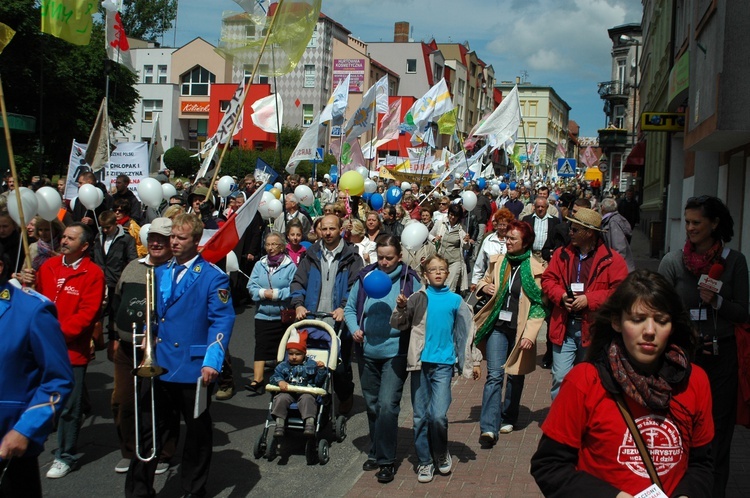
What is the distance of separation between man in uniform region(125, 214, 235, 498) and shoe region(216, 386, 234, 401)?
2917 mm

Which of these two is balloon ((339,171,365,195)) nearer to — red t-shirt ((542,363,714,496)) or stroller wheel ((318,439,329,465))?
stroller wheel ((318,439,329,465))

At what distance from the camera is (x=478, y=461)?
6.52 meters

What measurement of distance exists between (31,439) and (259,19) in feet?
24.2

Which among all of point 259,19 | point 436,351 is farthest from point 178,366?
point 259,19

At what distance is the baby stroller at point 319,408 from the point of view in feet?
21.7

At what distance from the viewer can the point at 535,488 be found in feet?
19.2

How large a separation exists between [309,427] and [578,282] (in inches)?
93.6

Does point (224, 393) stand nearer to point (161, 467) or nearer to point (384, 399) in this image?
point (161, 467)

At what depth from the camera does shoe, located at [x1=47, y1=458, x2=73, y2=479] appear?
19.8 feet

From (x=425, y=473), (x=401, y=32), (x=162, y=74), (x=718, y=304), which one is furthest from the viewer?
(x=401, y=32)

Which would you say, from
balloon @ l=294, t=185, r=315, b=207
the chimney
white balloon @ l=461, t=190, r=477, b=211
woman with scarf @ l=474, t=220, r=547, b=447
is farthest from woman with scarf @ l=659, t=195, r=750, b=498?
the chimney

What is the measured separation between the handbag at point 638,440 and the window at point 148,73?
70.7 meters

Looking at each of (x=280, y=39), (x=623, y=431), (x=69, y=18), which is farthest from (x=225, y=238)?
(x=69, y=18)

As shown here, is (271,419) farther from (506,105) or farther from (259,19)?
(506,105)
